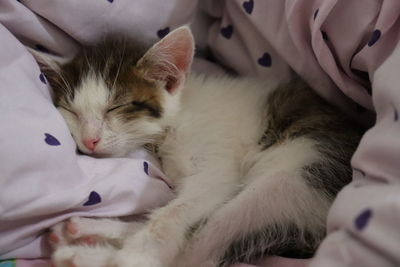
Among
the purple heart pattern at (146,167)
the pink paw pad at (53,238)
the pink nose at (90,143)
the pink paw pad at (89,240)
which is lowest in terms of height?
the pink paw pad at (89,240)

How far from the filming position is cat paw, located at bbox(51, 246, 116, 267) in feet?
3.04

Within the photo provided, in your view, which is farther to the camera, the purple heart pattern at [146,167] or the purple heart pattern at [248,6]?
the purple heart pattern at [248,6]

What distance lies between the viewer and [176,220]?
1.04 meters

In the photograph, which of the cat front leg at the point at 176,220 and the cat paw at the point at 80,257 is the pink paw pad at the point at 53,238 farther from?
the cat front leg at the point at 176,220

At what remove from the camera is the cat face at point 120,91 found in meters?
1.13

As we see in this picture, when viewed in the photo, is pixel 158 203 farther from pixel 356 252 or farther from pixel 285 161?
pixel 356 252

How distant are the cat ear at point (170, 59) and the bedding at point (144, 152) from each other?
6.3 inches

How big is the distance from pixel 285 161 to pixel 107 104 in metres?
0.49

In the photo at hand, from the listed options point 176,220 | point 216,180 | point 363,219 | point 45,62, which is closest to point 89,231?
point 176,220

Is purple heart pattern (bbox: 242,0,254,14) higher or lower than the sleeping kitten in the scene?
higher

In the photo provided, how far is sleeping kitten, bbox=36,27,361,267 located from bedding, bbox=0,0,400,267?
52 millimetres

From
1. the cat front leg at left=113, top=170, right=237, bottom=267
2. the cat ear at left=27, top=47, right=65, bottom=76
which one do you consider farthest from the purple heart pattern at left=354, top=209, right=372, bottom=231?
the cat ear at left=27, top=47, right=65, bottom=76

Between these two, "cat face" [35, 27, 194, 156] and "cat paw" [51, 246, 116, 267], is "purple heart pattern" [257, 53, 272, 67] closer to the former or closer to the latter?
"cat face" [35, 27, 194, 156]

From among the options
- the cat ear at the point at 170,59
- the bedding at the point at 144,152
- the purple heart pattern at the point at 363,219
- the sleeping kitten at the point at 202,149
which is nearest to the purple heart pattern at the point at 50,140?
the bedding at the point at 144,152
